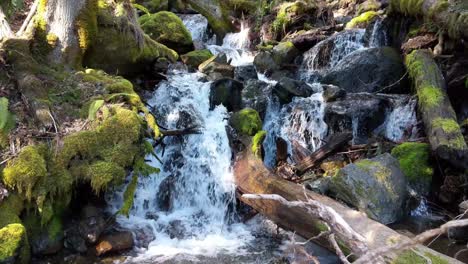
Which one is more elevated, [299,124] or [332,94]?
[332,94]

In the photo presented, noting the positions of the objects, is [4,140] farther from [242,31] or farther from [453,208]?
[242,31]

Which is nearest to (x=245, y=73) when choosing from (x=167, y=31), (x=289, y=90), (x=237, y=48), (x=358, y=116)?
→ (x=289, y=90)

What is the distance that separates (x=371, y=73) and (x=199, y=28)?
7.92 m

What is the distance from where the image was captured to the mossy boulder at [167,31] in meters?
12.8

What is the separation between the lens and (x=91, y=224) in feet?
A: 20.7

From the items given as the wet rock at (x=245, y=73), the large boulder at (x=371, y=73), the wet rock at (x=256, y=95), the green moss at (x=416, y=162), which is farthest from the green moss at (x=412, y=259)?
the wet rock at (x=245, y=73)

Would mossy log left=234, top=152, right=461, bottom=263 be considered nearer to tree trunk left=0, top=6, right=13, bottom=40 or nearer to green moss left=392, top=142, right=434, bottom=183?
green moss left=392, top=142, right=434, bottom=183

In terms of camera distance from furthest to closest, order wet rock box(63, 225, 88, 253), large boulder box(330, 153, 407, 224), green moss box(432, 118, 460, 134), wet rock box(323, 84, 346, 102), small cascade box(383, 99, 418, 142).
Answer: wet rock box(323, 84, 346, 102)
small cascade box(383, 99, 418, 142)
green moss box(432, 118, 460, 134)
large boulder box(330, 153, 407, 224)
wet rock box(63, 225, 88, 253)

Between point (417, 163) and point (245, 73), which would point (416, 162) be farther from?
point (245, 73)

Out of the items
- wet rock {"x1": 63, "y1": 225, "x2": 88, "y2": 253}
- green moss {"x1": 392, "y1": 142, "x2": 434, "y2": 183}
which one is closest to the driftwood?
green moss {"x1": 392, "y1": 142, "x2": 434, "y2": 183}

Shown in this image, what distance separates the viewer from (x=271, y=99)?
10734 mm

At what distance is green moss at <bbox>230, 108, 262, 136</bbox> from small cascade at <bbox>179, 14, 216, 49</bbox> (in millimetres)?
7784

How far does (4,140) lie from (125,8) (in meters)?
4.35

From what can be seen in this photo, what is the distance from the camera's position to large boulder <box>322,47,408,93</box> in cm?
1116
